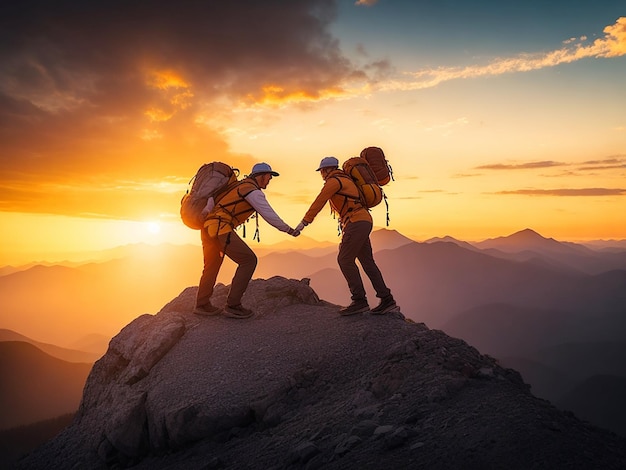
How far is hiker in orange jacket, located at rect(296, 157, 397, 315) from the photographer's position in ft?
32.2

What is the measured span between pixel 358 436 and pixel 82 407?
9.17 meters

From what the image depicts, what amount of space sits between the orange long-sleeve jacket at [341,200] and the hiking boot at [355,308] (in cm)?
194

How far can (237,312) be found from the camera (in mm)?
10969

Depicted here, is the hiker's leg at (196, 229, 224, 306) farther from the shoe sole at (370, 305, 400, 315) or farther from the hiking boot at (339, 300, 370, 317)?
the shoe sole at (370, 305, 400, 315)

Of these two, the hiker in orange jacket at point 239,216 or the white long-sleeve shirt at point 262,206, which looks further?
the hiker in orange jacket at point 239,216

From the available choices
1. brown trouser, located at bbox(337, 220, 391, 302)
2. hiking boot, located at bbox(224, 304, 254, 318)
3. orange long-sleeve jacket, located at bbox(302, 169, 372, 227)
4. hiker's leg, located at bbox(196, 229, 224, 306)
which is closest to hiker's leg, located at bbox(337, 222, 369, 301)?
brown trouser, located at bbox(337, 220, 391, 302)

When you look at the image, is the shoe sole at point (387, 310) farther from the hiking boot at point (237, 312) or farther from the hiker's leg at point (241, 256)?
the hiking boot at point (237, 312)

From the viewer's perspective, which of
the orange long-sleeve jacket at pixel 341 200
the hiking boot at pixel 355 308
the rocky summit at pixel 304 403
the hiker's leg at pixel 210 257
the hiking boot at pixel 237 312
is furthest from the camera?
the hiking boot at pixel 237 312

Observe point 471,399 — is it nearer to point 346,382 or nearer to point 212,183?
point 346,382

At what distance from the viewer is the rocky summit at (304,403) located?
507 centimetres

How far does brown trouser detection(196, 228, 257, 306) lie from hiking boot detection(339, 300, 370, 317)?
2.42 meters

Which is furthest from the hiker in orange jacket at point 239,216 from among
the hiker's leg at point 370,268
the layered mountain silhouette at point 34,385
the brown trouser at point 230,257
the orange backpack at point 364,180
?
the layered mountain silhouette at point 34,385

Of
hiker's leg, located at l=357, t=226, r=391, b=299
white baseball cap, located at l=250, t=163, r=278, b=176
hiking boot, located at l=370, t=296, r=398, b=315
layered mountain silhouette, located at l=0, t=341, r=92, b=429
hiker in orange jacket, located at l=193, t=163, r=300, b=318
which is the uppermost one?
white baseball cap, located at l=250, t=163, r=278, b=176

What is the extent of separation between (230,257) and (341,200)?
2942mm
